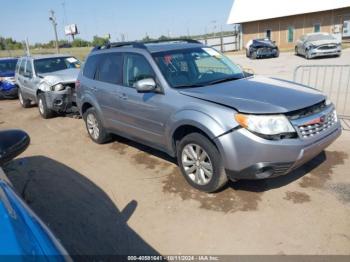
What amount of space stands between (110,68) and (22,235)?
414 centimetres

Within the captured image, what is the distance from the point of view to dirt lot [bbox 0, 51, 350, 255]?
3316 millimetres

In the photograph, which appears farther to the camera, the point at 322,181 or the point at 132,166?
the point at 132,166

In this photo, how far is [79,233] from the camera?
11.9 ft

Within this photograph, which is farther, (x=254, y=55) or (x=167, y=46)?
(x=254, y=55)

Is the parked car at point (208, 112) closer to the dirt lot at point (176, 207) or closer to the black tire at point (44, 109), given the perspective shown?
the dirt lot at point (176, 207)

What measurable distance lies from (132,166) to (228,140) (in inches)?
86.4

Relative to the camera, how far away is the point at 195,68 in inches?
Result: 194

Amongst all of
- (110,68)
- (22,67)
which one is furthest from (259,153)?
(22,67)

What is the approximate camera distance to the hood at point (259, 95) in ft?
12.0

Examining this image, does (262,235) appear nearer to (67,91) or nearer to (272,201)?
(272,201)

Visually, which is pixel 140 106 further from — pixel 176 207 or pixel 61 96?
pixel 61 96

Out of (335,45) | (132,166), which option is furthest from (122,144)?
(335,45)

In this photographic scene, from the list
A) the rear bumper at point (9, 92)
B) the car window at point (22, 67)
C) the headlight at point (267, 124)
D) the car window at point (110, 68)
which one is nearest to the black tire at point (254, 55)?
the rear bumper at point (9, 92)

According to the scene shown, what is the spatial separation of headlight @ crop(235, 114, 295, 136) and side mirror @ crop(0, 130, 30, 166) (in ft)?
7.22
